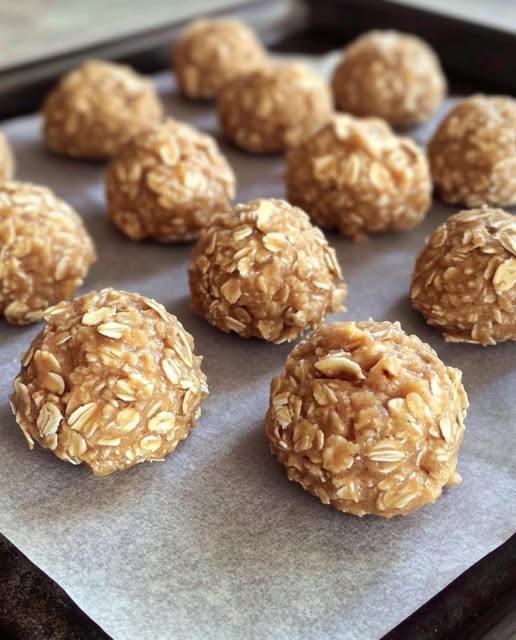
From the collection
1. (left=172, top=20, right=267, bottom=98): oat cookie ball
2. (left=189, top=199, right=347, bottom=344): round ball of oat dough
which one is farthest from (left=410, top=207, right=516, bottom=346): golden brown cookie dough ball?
(left=172, top=20, right=267, bottom=98): oat cookie ball

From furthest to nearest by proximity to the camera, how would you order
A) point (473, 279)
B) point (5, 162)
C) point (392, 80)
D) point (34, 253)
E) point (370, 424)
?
point (392, 80) < point (5, 162) < point (34, 253) < point (473, 279) < point (370, 424)

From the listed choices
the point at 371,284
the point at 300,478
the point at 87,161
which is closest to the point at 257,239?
the point at 371,284

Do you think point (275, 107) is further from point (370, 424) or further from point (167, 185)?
point (370, 424)

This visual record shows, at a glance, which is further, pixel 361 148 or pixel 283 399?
pixel 361 148

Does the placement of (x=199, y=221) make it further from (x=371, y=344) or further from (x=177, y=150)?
(x=371, y=344)

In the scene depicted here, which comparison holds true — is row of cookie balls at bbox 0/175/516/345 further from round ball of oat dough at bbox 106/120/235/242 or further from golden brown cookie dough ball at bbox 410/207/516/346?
round ball of oat dough at bbox 106/120/235/242

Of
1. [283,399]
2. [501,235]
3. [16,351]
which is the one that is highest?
[501,235]

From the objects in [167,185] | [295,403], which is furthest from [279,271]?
[167,185]
